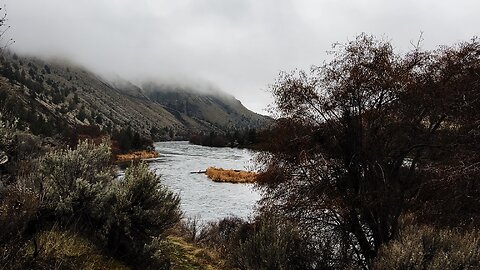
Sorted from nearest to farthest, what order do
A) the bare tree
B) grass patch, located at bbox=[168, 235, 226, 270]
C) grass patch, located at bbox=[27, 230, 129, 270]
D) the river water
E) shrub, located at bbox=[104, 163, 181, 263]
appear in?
grass patch, located at bbox=[27, 230, 129, 270] → shrub, located at bbox=[104, 163, 181, 263] → grass patch, located at bbox=[168, 235, 226, 270] → the bare tree → the river water

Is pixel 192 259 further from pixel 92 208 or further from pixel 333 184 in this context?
pixel 333 184

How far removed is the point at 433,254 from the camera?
23.1ft

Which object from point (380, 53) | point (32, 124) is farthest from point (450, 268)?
point (32, 124)

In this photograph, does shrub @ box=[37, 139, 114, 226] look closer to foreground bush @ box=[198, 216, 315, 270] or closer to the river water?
foreground bush @ box=[198, 216, 315, 270]

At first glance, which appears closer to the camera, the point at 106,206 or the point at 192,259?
the point at 106,206

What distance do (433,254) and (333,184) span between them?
605 centimetres

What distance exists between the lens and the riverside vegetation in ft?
22.1

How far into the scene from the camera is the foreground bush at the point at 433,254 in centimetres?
643

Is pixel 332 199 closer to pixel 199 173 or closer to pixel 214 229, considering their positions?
pixel 214 229

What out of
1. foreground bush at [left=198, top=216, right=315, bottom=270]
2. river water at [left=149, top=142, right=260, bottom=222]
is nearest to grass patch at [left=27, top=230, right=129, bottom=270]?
foreground bush at [left=198, top=216, right=315, bottom=270]

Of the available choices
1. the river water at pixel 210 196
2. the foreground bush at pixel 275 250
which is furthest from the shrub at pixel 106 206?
the river water at pixel 210 196

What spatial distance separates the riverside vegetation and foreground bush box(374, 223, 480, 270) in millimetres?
26

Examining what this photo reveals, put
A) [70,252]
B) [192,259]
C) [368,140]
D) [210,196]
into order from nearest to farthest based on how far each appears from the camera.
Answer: [70,252] < [192,259] < [368,140] < [210,196]

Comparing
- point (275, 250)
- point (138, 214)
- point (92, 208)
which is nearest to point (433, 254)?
point (275, 250)
